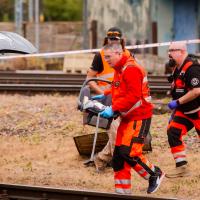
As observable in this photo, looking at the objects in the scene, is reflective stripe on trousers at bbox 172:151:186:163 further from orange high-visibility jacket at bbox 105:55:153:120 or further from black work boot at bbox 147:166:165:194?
orange high-visibility jacket at bbox 105:55:153:120

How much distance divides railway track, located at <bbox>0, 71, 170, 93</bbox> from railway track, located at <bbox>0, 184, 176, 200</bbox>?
26.4ft

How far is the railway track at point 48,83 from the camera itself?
55.0ft

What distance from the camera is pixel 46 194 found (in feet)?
26.5

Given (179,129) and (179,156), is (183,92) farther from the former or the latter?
(179,156)

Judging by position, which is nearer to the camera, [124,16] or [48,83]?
[48,83]

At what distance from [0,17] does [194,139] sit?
163ft

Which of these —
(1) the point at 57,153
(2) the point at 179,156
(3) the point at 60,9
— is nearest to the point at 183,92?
(2) the point at 179,156

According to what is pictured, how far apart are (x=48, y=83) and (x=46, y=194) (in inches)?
401

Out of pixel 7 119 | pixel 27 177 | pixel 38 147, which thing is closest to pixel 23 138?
pixel 38 147

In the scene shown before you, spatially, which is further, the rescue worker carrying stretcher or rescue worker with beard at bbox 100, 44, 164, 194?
the rescue worker carrying stretcher

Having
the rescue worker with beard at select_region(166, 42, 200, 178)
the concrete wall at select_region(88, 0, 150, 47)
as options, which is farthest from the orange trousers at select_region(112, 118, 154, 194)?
the concrete wall at select_region(88, 0, 150, 47)

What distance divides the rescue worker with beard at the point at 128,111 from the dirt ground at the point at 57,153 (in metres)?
0.70

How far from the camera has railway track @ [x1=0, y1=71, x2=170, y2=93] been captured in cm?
1677

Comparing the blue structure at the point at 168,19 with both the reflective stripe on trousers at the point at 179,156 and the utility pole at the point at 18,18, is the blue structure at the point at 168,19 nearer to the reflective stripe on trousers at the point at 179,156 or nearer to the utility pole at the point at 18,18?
the utility pole at the point at 18,18
